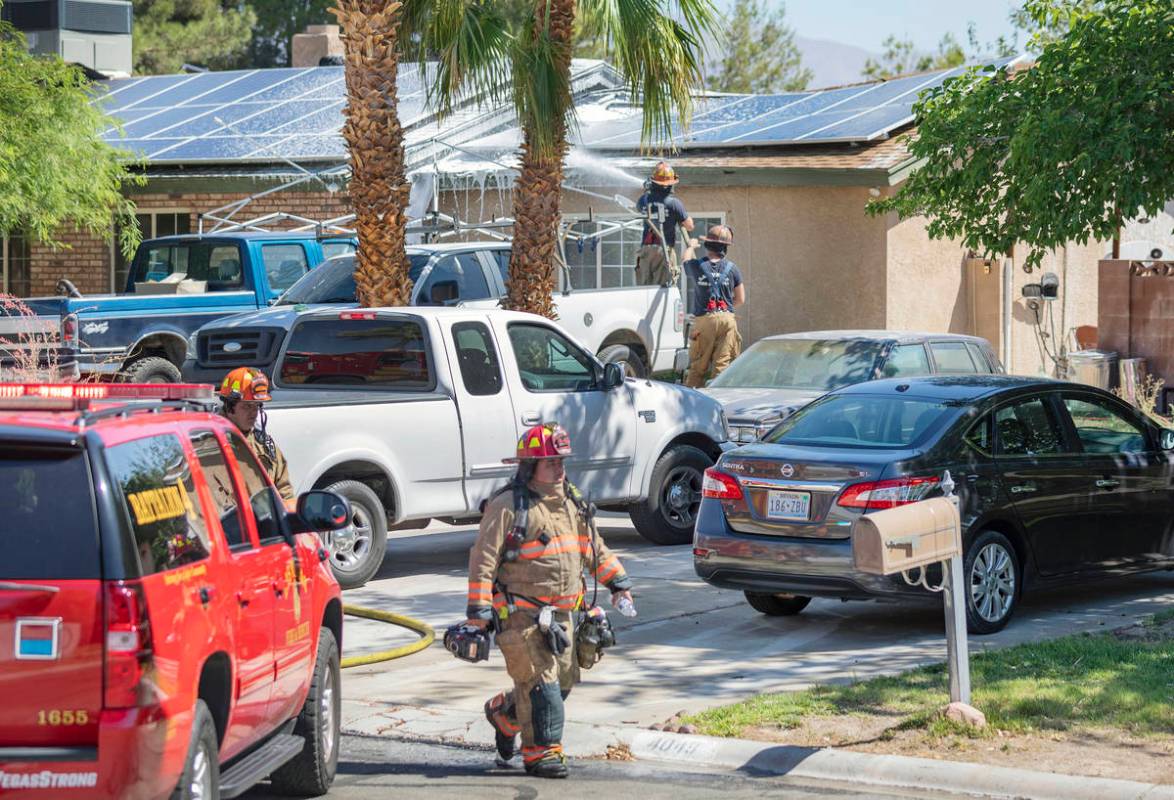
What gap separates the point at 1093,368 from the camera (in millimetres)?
22219

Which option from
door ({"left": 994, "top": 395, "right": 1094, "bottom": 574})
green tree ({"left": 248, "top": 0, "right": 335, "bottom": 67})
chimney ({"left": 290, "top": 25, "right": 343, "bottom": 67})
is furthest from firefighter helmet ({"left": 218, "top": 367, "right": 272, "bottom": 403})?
green tree ({"left": 248, "top": 0, "right": 335, "bottom": 67})

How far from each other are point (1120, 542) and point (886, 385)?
6.05ft

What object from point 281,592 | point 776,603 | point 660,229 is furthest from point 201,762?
point 660,229

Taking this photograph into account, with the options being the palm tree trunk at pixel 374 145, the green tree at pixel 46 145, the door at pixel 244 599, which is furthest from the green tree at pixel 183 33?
the door at pixel 244 599

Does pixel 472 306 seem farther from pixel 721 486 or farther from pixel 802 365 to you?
pixel 721 486

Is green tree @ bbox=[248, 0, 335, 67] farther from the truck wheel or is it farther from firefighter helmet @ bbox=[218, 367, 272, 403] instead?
firefighter helmet @ bbox=[218, 367, 272, 403]

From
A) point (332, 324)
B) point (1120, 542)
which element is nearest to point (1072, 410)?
point (1120, 542)

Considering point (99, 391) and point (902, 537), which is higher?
point (99, 391)

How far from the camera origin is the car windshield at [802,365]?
15.3 meters

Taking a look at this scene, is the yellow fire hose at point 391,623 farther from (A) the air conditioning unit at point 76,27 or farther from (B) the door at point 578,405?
(A) the air conditioning unit at point 76,27

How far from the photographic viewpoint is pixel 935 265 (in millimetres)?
23594

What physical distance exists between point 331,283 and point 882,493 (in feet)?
31.5

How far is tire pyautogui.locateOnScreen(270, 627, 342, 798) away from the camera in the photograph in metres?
6.91

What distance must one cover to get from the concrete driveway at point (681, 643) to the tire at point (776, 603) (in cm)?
7
